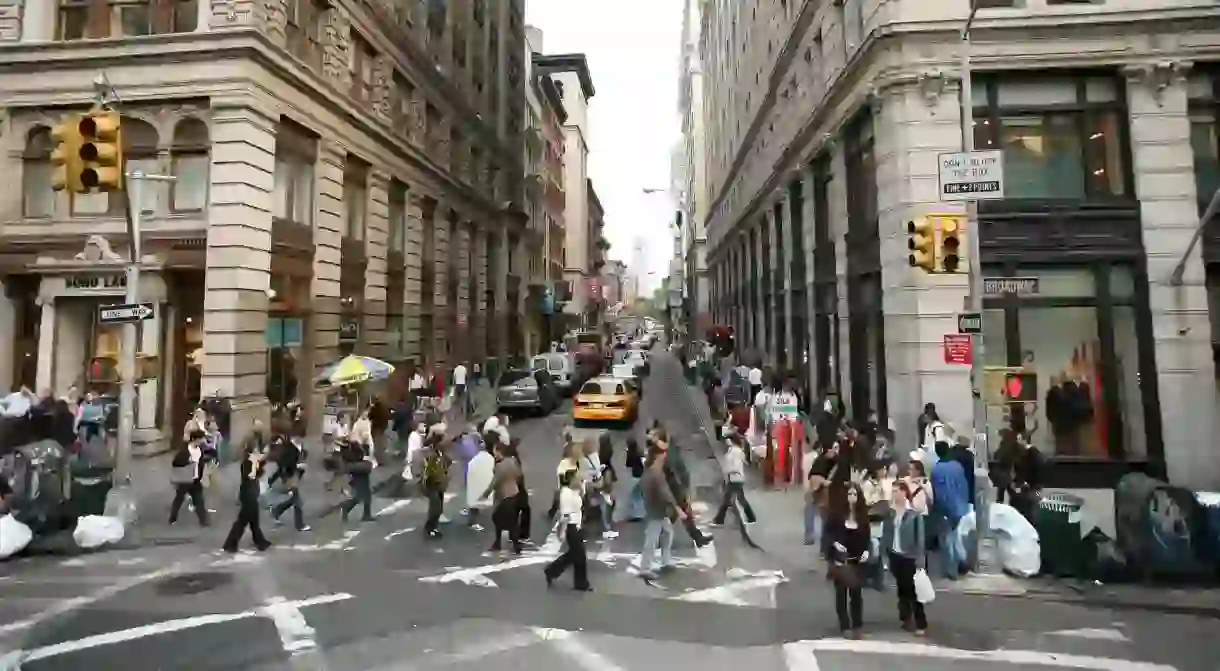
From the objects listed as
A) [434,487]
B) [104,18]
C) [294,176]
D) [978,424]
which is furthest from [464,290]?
[978,424]

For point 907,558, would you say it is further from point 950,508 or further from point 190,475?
point 190,475

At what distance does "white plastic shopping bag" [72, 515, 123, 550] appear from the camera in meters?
10.9

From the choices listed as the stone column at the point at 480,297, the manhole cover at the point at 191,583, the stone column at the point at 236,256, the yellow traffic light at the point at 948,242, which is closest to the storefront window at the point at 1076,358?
the yellow traffic light at the point at 948,242

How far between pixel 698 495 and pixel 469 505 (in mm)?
5358

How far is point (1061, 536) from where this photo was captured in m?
9.49

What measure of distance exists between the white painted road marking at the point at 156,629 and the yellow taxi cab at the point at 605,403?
1475 cm

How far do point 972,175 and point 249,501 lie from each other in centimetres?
1204

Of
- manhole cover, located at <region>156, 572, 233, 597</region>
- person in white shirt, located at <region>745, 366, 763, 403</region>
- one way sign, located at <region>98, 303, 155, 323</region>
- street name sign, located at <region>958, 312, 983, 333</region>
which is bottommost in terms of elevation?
manhole cover, located at <region>156, 572, 233, 597</region>

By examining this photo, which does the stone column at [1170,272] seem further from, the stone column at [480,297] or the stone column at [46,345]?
the stone column at [480,297]

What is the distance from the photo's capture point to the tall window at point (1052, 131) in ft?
52.4

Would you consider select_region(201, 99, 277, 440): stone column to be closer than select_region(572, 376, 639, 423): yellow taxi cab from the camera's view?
Yes

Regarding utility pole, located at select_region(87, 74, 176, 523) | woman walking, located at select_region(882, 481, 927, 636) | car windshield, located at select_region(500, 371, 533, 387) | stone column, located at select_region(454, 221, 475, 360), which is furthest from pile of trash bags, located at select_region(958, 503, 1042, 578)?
stone column, located at select_region(454, 221, 475, 360)

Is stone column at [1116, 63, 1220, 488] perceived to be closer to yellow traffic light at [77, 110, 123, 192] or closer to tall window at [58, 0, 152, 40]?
yellow traffic light at [77, 110, 123, 192]

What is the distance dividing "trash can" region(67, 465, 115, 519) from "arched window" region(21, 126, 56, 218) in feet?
37.9
